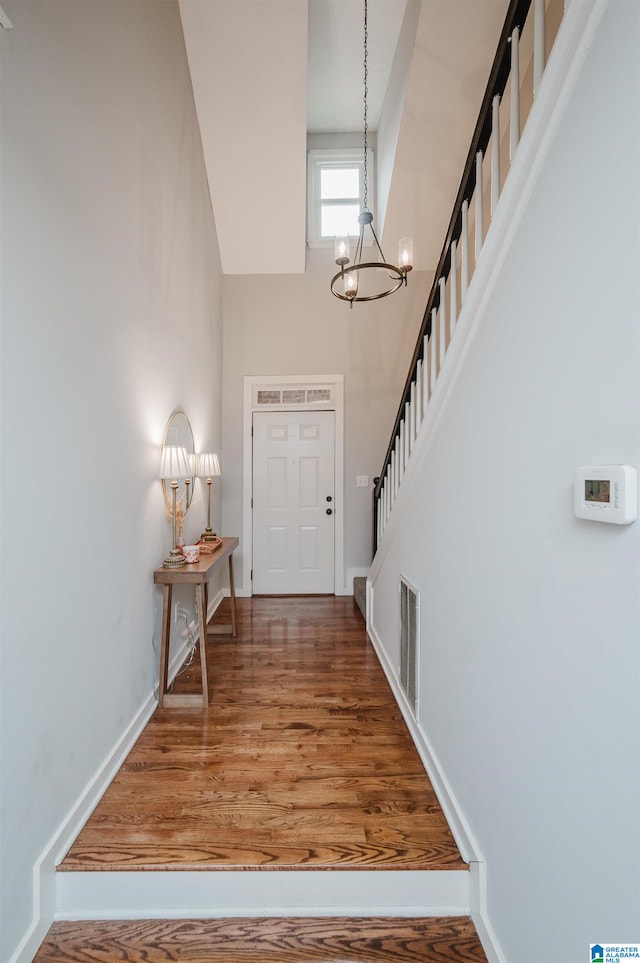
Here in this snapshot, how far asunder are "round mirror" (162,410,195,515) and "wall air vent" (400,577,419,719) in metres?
1.44

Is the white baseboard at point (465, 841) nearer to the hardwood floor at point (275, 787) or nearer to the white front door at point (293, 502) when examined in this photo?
the hardwood floor at point (275, 787)

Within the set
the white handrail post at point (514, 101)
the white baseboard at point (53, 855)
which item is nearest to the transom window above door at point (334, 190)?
the white handrail post at point (514, 101)

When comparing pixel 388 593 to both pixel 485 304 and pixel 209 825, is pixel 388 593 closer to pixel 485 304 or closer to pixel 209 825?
pixel 209 825

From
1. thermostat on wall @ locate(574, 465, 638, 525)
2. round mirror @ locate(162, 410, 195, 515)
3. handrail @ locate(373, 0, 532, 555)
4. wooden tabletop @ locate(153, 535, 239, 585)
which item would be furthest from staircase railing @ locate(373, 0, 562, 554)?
round mirror @ locate(162, 410, 195, 515)

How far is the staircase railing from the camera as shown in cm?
128

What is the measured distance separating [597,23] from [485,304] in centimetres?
63

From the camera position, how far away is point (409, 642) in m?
2.10

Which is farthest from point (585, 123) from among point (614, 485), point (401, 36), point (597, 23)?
point (401, 36)

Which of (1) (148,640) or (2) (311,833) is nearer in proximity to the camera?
(2) (311,833)

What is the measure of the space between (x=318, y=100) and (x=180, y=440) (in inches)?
139

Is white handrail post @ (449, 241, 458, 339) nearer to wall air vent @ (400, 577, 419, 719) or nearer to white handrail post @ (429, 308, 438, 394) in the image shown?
white handrail post @ (429, 308, 438, 394)

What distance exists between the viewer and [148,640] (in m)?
2.15

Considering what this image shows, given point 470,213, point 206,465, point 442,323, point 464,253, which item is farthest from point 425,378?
point 206,465

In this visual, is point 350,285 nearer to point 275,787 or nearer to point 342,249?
point 342,249
